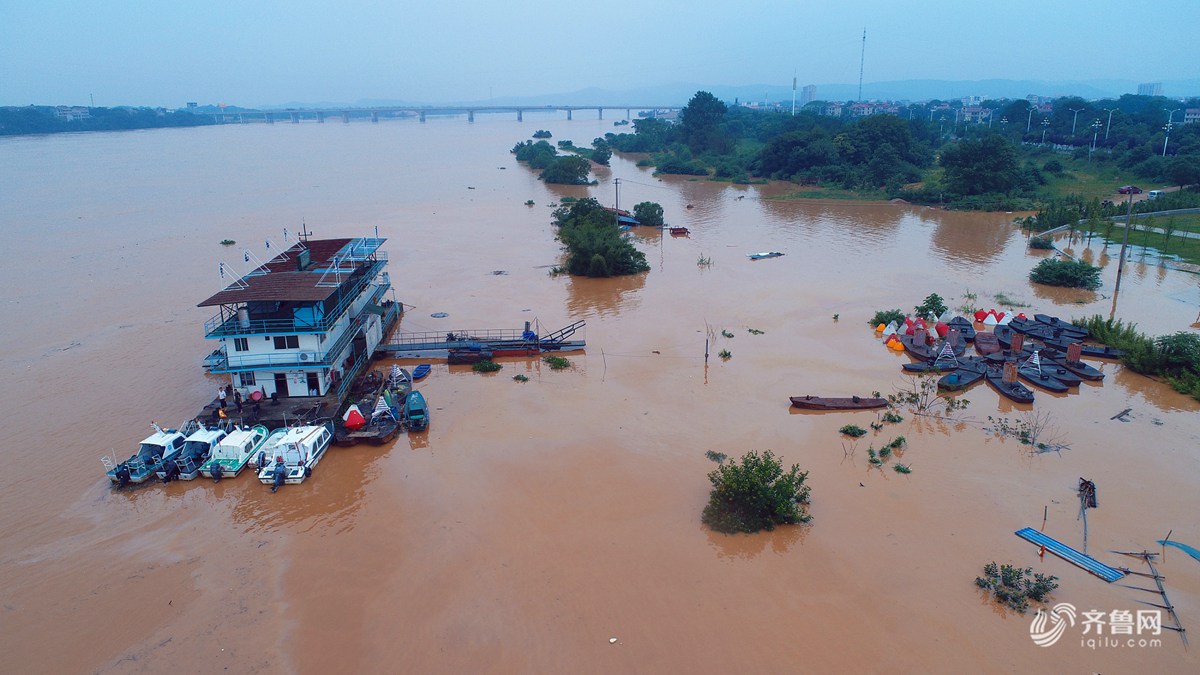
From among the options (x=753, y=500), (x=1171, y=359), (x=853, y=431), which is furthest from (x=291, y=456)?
(x=1171, y=359)

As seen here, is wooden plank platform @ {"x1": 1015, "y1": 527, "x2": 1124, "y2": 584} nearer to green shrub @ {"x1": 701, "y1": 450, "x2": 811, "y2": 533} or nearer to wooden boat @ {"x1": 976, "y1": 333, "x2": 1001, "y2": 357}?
green shrub @ {"x1": 701, "y1": 450, "x2": 811, "y2": 533}

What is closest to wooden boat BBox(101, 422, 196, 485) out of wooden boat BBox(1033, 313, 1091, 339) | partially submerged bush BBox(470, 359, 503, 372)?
partially submerged bush BBox(470, 359, 503, 372)

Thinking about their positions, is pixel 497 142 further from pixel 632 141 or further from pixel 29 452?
pixel 29 452

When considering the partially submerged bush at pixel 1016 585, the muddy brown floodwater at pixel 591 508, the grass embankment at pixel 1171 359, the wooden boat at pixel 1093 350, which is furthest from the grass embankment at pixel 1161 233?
the partially submerged bush at pixel 1016 585

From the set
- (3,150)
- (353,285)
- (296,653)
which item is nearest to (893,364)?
(353,285)

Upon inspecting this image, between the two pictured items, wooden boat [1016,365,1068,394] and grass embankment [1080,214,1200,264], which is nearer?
wooden boat [1016,365,1068,394]

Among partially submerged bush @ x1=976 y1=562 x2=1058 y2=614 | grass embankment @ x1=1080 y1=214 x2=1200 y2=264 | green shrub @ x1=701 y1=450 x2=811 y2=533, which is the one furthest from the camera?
grass embankment @ x1=1080 y1=214 x2=1200 y2=264
